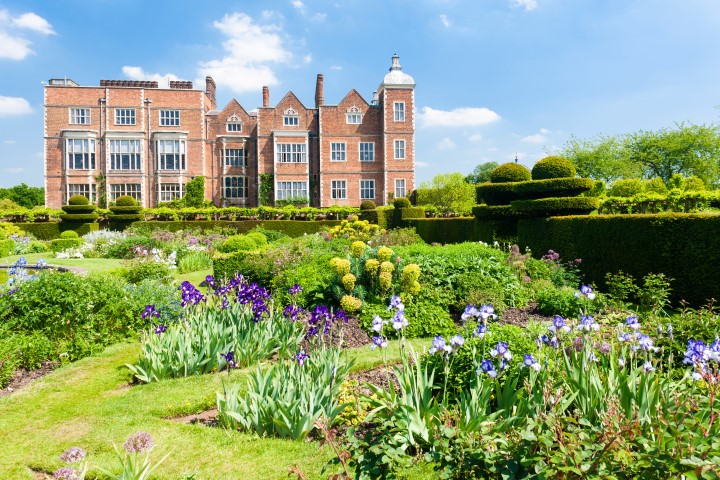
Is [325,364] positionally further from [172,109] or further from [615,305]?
[172,109]

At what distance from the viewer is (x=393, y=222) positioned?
25.0m

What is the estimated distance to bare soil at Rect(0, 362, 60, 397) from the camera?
511 centimetres

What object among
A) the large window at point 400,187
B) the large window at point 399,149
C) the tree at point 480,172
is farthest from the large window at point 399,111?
the tree at point 480,172

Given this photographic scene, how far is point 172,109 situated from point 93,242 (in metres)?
21.5

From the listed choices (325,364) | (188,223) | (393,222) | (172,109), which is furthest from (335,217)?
(325,364)

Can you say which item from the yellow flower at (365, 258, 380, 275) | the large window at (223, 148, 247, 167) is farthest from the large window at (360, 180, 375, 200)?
the yellow flower at (365, 258, 380, 275)

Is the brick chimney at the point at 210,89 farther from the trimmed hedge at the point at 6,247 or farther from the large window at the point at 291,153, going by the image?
the trimmed hedge at the point at 6,247

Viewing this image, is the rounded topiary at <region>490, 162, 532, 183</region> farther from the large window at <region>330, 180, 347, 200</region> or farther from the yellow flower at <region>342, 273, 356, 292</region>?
the large window at <region>330, 180, 347, 200</region>

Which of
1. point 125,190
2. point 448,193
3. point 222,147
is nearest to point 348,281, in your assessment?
point 448,193

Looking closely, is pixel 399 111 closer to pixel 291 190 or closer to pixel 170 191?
pixel 291 190

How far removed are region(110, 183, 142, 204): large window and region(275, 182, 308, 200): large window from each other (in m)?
10.9

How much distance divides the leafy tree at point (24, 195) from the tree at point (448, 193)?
219 ft

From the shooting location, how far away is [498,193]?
14.0 metres

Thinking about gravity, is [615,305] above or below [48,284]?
below
